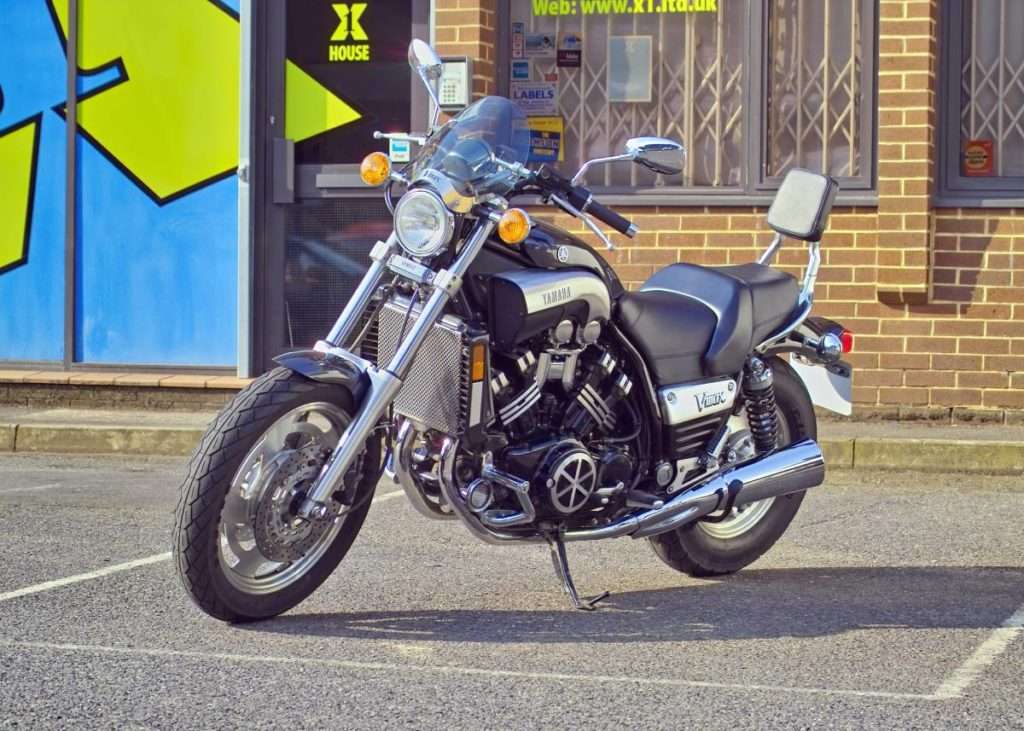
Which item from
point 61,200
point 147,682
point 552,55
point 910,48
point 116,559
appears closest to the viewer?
point 147,682

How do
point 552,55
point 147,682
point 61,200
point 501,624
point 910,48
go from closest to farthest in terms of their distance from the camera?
point 147,682 → point 501,624 → point 910,48 → point 552,55 → point 61,200

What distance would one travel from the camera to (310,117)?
1081cm

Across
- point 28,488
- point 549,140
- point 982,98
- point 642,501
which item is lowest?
point 28,488

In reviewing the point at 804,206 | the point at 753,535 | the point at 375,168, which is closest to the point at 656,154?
the point at 375,168

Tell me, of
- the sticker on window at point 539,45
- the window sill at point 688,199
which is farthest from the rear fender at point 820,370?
the sticker on window at point 539,45

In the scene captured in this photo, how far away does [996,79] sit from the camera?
10.0 metres

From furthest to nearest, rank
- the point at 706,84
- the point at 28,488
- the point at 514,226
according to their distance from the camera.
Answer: the point at 706,84, the point at 28,488, the point at 514,226

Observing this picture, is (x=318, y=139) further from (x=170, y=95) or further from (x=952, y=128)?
(x=952, y=128)

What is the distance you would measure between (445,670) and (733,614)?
3.69 feet

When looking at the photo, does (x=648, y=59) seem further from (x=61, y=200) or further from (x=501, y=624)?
(x=501, y=624)

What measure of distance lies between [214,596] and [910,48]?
609 cm

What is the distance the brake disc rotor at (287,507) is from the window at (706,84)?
5476 mm

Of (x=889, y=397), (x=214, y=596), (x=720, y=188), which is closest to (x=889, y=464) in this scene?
(x=889, y=397)

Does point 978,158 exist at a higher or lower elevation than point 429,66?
higher
